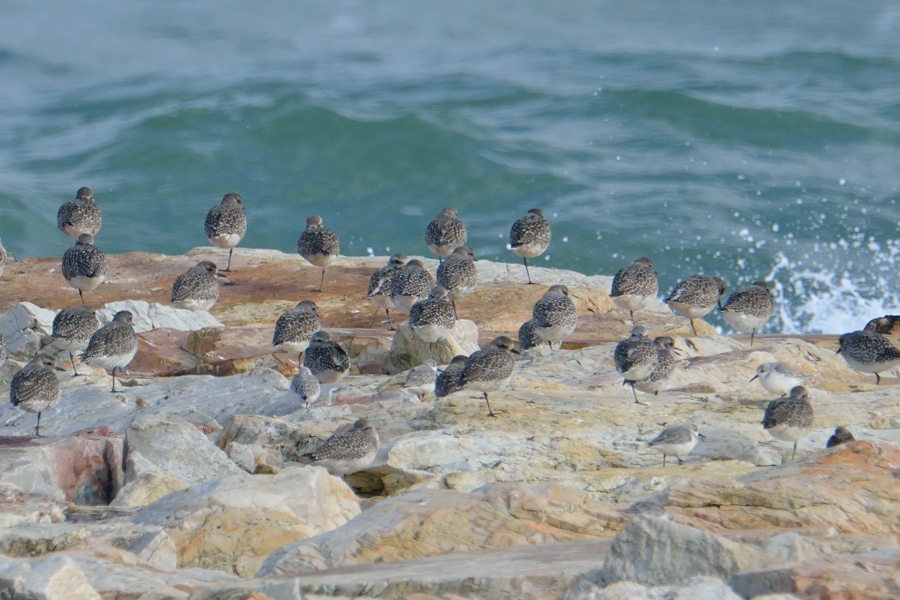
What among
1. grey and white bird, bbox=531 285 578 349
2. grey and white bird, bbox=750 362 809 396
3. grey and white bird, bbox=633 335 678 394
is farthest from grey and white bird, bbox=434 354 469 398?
grey and white bird, bbox=750 362 809 396

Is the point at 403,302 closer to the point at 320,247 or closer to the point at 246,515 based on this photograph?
the point at 320,247

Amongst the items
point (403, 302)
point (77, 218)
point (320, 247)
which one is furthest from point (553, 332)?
point (77, 218)

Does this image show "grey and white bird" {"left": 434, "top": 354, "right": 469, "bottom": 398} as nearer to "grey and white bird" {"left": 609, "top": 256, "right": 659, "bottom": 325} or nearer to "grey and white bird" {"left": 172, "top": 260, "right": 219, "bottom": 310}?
"grey and white bird" {"left": 609, "top": 256, "right": 659, "bottom": 325}

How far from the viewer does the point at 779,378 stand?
12.9 m

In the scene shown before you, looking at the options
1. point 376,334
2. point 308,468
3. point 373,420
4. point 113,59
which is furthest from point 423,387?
point 113,59

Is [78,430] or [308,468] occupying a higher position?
[308,468]

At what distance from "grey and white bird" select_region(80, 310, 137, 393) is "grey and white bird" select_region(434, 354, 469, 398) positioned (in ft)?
12.0

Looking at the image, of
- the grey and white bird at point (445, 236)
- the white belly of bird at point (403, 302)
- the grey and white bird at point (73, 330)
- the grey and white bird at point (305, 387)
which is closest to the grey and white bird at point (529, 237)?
the grey and white bird at point (445, 236)

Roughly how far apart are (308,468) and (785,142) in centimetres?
3602

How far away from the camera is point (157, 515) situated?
8883 mm

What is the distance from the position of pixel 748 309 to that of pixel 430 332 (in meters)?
4.18

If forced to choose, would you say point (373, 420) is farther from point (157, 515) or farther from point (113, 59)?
point (113, 59)

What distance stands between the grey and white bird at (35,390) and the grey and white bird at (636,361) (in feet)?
18.9

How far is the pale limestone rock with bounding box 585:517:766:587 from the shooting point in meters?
6.02
